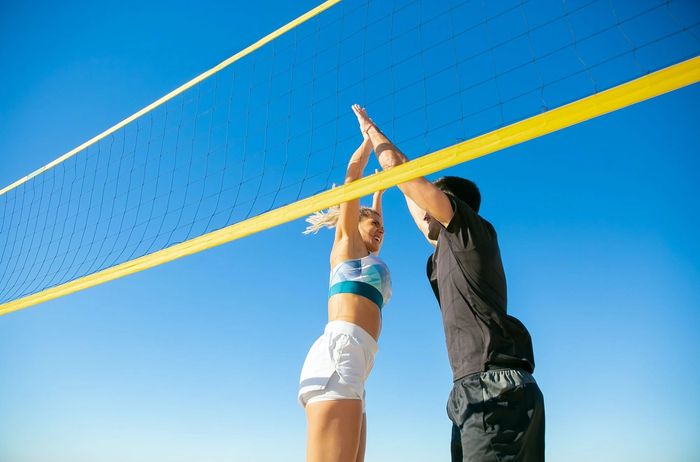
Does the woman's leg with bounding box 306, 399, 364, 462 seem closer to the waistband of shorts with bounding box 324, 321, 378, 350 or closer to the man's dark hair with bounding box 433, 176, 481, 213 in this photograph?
the waistband of shorts with bounding box 324, 321, 378, 350

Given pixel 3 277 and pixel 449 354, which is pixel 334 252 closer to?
pixel 449 354

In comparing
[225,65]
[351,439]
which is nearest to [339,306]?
[351,439]

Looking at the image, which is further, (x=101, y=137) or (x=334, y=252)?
(x=101, y=137)

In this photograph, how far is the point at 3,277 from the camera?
7113 mm

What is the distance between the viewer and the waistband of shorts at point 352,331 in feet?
7.83

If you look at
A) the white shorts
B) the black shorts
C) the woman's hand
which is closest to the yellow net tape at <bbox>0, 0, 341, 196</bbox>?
the woman's hand

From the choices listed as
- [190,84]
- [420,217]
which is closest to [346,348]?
[420,217]

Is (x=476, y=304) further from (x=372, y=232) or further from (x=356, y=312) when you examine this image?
(x=372, y=232)

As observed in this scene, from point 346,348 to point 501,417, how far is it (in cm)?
84

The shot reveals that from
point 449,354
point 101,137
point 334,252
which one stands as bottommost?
point 449,354

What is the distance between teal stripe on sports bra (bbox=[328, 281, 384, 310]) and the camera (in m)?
2.52

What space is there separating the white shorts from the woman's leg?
0.04 meters

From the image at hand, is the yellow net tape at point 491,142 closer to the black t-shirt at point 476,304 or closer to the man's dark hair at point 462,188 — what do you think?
the man's dark hair at point 462,188

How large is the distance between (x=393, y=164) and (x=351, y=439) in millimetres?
1258
